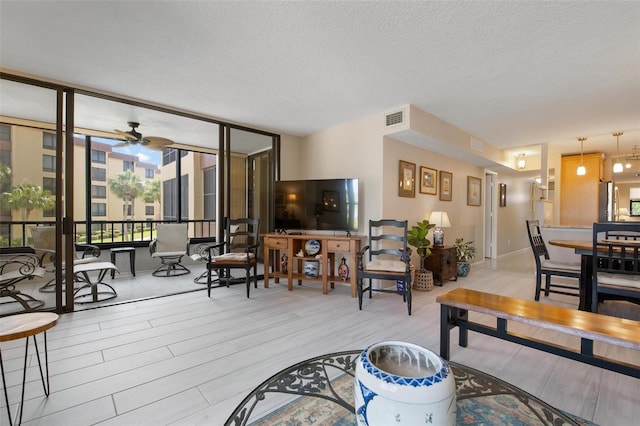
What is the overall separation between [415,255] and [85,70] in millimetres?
4688

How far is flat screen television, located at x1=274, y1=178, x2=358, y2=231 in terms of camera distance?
382 cm

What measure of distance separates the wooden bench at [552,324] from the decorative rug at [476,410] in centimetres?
62

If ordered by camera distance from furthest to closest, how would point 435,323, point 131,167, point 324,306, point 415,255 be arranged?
point 131,167 < point 415,255 < point 324,306 < point 435,323

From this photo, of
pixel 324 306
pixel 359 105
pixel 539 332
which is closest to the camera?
pixel 539 332

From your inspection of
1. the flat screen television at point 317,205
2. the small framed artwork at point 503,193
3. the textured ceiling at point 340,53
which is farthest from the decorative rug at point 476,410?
the small framed artwork at point 503,193

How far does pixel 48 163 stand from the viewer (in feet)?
9.50

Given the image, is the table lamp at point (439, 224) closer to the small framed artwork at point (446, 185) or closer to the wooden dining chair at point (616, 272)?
the small framed artwork at point (446, 185)

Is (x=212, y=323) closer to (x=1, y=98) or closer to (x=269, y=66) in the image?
(x=269, y=66)

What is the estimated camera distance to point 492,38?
213 centimetres

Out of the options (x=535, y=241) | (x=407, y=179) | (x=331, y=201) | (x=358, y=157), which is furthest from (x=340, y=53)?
(x=535, y=241)

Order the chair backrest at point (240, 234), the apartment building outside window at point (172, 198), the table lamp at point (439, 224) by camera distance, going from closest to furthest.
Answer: the chair backrest at point (240, 234)
the table lamp at point (439, 224)
the apartment building outside window at point (172, 198)

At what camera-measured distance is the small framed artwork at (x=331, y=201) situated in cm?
387

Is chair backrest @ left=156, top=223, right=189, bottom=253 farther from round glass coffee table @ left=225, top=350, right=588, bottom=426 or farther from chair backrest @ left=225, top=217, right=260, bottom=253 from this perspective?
round glass coffee table @ left=225, top=350, right=588, bottom=426

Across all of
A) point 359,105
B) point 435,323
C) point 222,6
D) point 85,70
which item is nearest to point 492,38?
point 359,105
